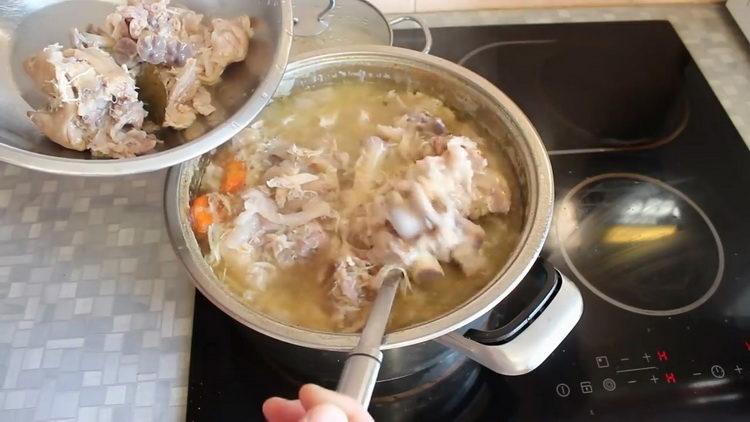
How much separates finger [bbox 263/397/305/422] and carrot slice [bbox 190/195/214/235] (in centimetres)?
33

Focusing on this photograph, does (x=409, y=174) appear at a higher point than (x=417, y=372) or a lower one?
higher

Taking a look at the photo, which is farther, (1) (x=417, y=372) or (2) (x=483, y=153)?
(2) (x=483, y=153)

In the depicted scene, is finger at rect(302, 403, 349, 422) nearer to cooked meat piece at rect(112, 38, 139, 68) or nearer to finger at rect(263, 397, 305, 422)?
finger at rect(263, 397, 305, 422)

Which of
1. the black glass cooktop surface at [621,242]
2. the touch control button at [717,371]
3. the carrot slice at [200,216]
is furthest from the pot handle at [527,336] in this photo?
the carrot slice at [200,216]

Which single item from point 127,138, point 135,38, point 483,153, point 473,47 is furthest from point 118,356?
point 473,47

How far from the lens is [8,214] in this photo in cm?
91

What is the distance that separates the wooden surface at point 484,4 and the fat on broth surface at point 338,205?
305mm

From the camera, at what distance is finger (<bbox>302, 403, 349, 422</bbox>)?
Result: 0.43 meters

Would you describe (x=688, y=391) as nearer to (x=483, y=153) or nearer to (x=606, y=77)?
(x=483, y=153)

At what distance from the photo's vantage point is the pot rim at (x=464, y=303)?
0.63m

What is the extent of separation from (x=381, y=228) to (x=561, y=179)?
333 millimetres

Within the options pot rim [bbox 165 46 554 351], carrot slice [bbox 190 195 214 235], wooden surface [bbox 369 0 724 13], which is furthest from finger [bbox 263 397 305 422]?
wooden surface [bbox 369 0 724 13]

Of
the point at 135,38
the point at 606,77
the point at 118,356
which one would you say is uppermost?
the point at 135,38

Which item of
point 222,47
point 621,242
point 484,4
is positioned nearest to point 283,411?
point 222,47
